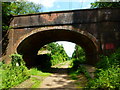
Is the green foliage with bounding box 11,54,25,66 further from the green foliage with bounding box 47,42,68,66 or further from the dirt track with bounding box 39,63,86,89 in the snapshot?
the green foliage with bounding box 47,42,68,66

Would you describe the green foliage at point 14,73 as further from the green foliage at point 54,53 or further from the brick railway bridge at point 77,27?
the green foliage at point 54,53

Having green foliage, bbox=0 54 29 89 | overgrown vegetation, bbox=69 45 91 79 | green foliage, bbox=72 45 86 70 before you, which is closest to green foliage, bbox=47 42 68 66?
green foliage, bbox=72 45 86 70

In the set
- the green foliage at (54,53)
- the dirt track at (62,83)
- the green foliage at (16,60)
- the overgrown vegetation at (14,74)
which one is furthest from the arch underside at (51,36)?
the green foliage at (54,53)

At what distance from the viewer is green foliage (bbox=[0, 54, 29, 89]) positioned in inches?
269

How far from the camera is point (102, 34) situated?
10438mm

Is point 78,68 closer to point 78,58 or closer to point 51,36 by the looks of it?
point 51,36

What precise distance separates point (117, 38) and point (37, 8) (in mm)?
23470

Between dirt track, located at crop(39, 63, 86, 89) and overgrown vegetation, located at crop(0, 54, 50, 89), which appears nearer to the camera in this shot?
overgrown vegetation, located at crop(0, 54, 50, 89)

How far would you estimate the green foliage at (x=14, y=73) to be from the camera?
682 cm

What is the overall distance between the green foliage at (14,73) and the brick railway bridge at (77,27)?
1.88 meters

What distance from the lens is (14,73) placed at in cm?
839

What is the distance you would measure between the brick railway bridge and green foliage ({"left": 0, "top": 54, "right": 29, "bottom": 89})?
1.88 metres

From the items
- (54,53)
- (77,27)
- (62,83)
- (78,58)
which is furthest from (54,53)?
(62,83)

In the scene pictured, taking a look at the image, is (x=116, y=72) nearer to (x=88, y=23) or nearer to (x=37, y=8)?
(x=88, y=23)
